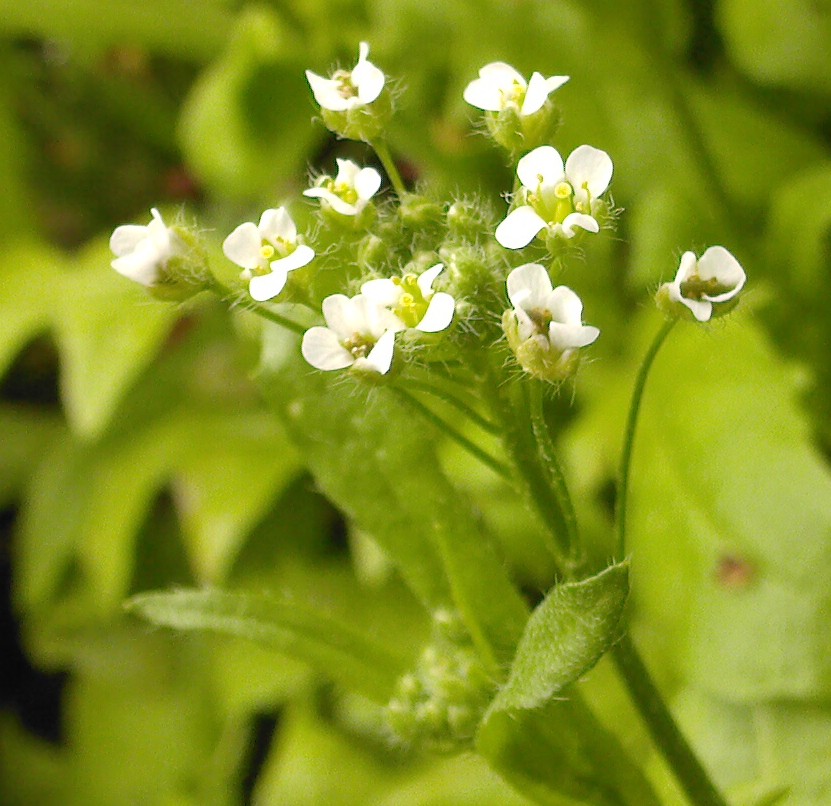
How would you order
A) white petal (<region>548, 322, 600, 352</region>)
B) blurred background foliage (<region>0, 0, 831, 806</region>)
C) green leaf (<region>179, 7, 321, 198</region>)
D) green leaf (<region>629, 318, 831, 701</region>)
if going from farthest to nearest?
green leaf (<region>179, 7, 321, 198</region>), blurred background foliage (<region>0, 0, 831, 806</region>), green leaf (<region>629, 318, 831, 701</region>), white petal (<region>548, 322, 600, 352</region>)

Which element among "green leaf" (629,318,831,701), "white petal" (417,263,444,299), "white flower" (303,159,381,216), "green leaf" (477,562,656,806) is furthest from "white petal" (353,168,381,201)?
"green leaf" (629,318,831,701)

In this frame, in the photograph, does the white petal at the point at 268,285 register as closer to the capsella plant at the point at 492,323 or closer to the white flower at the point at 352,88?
the capsella plant at the point at 492,323

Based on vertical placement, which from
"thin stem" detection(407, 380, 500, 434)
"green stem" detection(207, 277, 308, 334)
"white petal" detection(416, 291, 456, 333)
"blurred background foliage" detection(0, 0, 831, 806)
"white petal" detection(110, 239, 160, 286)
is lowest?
"blurred background foliage" detection(0, 0, 831, 806)

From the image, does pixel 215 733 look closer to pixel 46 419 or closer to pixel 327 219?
pixel 46 419

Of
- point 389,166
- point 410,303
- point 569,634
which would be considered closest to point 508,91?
point 389,166

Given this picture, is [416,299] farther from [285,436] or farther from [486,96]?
[285,436]

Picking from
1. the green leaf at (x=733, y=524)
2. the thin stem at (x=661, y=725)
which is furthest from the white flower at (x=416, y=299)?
the green leaf at (x=733, y=524)

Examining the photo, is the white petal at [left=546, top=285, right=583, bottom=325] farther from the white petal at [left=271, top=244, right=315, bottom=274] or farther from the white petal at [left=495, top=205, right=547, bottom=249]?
the white petal at [left=271, top=244, right=315, bottom=274]
